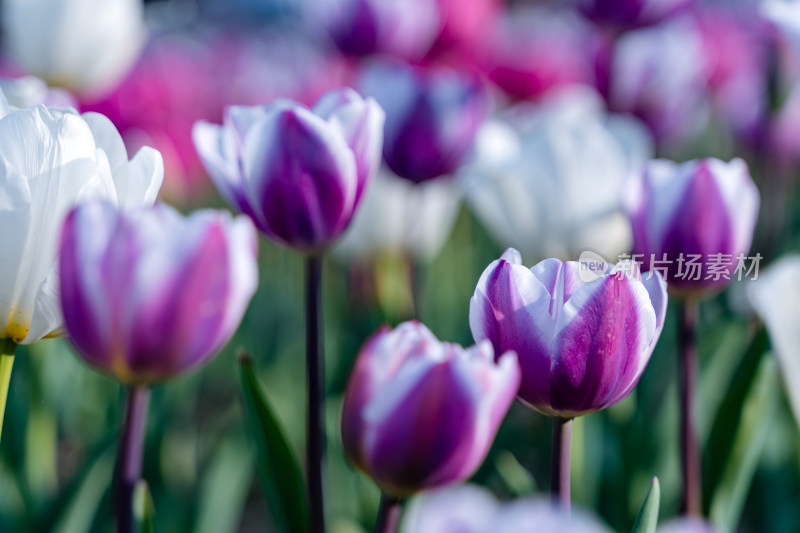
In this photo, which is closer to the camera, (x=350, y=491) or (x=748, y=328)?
(x=350, y=491)

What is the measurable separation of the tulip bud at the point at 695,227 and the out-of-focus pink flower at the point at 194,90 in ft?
2.46

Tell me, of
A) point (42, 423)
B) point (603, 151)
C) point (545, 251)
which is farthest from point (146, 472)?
point (603, 151)

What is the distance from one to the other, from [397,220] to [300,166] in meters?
0.69

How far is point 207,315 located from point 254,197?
185 mm

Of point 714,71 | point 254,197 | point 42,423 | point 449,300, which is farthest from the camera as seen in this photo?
point 714,71

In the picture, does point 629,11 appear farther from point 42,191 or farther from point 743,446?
point 42,191

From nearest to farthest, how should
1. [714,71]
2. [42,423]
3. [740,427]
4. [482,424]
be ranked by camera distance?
[482,424] → [740,427] → [42,423] → [714,71]

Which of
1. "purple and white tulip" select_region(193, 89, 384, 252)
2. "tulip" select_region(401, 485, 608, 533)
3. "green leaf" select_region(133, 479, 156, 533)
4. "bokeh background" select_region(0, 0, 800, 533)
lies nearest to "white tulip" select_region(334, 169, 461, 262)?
"bokeh background" select_region(0, 0, 800, 533)

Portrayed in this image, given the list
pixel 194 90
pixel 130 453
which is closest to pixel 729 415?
pixel 130 453

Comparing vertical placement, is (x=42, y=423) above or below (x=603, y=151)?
below

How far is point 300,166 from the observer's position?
54cm

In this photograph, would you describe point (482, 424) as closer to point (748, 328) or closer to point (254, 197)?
point (254, 197)

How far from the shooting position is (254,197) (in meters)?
0.56

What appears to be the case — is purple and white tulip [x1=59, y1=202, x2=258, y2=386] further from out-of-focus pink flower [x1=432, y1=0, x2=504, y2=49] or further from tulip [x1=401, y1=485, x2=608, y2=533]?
out-of-focus pink flower [x1=432, y1=0, x2=504, y2=49]
